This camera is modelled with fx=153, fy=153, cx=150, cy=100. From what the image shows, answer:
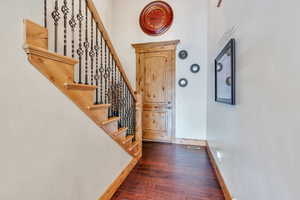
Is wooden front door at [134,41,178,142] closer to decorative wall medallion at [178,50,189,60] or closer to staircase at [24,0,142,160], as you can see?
decorative wall medallion at [178,50,189,60]

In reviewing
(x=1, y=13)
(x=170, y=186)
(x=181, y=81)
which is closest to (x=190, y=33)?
(x=181, y=81)

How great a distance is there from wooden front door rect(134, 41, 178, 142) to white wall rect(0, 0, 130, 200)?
264 cm

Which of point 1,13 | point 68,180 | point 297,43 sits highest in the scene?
point 1,13

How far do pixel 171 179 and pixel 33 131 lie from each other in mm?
1855

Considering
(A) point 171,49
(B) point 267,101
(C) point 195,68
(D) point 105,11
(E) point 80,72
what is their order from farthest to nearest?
1. (D) point 105,11
2. (A) point 171,49
3. (C) point 195,68
4. (E) point 80,72
5. (B) point 267,101

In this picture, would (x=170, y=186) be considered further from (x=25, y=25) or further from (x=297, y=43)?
(x=25, y=25)

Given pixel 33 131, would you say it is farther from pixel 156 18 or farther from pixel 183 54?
pixel 156 18

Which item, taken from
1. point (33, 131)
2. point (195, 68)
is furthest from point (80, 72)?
point (195, 68)

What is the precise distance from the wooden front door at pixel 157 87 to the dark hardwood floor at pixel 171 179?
2.88ft

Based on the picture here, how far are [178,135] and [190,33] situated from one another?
246 cm

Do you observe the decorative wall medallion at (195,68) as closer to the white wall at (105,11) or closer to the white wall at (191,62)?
the white wall at (191,62)

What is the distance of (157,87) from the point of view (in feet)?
12.8

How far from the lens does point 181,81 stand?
3707mm

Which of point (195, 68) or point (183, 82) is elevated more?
point (195, 68)
